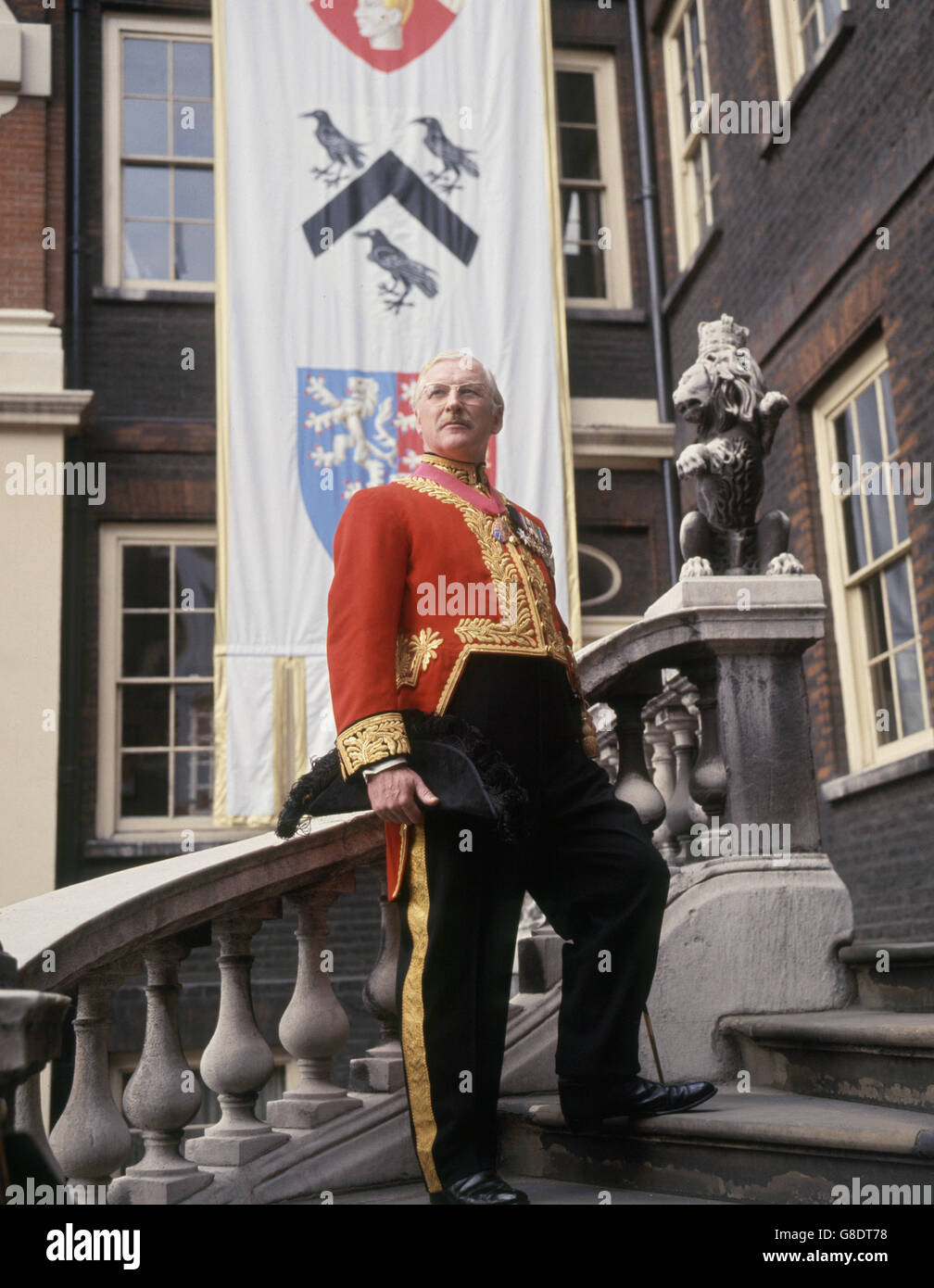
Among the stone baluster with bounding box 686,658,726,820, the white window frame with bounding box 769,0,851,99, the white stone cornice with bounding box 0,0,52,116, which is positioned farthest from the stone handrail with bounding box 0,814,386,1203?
the white stone cornice with bounding box 0,0,52,116

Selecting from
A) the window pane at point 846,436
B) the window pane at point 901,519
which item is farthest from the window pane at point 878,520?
the window pane at point 846,436

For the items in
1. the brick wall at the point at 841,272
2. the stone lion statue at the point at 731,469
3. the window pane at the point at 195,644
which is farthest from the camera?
the window pane at the point at 195,644

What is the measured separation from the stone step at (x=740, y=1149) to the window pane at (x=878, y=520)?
13.7 ft

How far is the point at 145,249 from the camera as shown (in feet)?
31.9

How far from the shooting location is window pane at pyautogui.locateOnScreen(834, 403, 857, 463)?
7.41 m

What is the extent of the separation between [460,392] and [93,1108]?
1618 mm

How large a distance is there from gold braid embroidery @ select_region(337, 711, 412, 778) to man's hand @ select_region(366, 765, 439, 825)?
0.04 m

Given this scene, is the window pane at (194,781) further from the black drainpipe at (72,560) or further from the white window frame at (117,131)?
the white window frame at (117,131)

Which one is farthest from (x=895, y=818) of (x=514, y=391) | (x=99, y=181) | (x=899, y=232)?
(x=99, y=181)

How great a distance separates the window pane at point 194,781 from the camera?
8938 millimetres

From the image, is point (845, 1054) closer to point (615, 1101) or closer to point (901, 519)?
point (615, 1101)
